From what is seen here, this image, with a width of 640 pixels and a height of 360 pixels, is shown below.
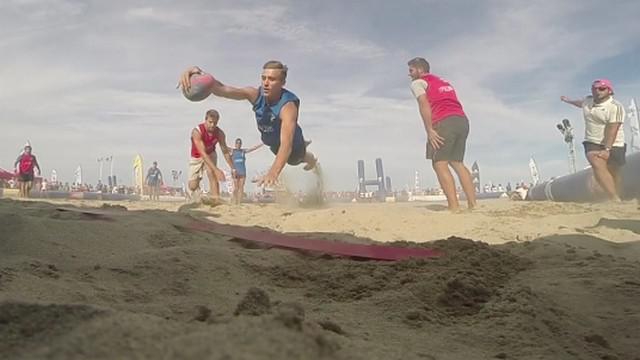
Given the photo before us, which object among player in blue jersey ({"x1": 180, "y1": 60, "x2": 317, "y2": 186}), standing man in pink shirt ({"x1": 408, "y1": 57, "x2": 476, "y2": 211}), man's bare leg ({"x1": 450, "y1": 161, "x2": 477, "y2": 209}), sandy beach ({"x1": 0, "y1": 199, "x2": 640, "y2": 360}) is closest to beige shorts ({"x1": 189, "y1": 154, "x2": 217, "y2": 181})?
player in blue jersey ({"x1": 180, "y1": 60, "x2": 317, "y2": 186})

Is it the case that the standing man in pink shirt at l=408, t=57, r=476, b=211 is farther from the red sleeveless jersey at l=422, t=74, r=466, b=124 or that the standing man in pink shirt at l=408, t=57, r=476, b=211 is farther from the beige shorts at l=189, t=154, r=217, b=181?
the beige shorts at l=189, t=154, r=217, b=181

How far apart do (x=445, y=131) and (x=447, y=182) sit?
0.55 m

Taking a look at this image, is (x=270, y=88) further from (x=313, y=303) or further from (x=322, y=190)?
(x=313, y=303)

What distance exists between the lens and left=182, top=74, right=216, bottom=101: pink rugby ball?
486 cm

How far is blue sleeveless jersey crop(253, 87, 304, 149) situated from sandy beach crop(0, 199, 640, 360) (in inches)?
85.8

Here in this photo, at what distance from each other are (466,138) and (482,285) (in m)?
3.92

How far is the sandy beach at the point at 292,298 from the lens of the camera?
1006 millimetres

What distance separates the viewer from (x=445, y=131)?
5.73m

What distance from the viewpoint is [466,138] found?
5.86 m

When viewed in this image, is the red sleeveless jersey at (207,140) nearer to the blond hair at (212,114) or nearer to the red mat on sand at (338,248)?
the blond hair at (212,114)

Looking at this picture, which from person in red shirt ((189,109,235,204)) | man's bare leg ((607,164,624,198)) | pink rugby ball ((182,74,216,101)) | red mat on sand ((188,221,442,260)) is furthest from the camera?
person in red shirt ((189,109,235,204))

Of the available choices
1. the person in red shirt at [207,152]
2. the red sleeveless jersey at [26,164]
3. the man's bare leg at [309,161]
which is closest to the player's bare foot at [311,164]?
the man's bare leg at [309,161]

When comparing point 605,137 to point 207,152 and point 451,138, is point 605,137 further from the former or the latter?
point 207,152

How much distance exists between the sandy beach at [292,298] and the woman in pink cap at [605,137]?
10.9 feet
